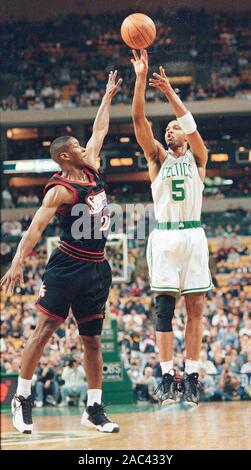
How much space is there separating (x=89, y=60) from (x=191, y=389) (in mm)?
11187

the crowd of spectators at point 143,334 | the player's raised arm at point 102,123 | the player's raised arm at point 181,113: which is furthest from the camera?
the crowd of spectators at point 143,334

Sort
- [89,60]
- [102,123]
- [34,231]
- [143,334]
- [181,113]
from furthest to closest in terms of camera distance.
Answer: [89,60]
[143,334]
[102,123]
[181,113]
[34,231]

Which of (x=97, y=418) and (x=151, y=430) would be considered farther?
(x=151, y=430)

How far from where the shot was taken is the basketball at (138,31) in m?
9.05

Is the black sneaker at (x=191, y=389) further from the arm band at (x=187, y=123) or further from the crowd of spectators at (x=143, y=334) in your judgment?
the crowd of spectators at (x=143, y=334)

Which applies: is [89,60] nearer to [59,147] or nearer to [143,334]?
[143,334]

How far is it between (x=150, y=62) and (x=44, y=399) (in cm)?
709

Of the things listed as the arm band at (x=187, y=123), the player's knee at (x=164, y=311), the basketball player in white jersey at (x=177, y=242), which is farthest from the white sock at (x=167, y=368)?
the arm band at (x=187, y=123)

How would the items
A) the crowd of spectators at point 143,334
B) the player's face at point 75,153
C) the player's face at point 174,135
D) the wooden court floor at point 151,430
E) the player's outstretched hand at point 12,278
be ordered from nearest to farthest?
1. the player's outstretched hand at point 12,278
2. the player's face at point 75,153
3. the player's face at point 174,135
4. the wooden court floor at point 151,430
5. the crowd of spectators at point 143,334

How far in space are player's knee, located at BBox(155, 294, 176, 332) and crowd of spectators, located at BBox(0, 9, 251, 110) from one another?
6045 mm

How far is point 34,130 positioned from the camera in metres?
19.1

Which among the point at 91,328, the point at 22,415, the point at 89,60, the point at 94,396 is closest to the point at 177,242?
the point at 91,328

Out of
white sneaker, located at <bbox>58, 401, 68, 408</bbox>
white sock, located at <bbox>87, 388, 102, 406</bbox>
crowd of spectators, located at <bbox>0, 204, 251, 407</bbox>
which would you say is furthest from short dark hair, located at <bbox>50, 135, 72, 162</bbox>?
white sneaker, located at <bbox>58, 401, 68, 408</bbox>

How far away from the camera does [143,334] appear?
16656 millimetres
